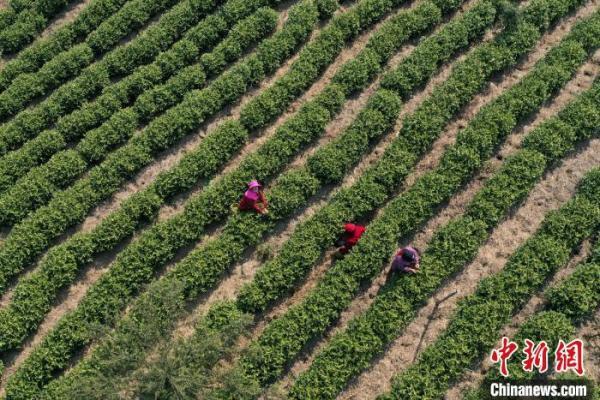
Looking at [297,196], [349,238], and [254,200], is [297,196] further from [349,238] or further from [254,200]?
[349,238]

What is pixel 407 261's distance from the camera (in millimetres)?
16703

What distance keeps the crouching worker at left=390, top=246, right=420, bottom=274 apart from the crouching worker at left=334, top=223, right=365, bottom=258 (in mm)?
1222

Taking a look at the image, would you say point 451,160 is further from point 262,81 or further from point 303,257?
point 262,81

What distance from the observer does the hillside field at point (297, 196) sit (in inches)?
637

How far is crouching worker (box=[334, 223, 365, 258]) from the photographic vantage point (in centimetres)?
1717

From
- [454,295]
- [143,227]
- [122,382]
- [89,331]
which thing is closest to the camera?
[122,382]

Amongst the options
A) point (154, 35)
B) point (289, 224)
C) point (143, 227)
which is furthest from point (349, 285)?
point (154, 35)

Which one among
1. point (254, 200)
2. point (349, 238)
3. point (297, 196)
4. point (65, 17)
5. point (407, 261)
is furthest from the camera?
point (65, 17)

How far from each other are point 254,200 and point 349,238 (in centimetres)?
289

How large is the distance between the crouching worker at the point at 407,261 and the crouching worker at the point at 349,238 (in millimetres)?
1222

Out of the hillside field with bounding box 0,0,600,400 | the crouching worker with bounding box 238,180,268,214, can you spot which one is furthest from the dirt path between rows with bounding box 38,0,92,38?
the crouching worker with bounding box 238,180,268,214

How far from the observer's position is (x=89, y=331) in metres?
15.9

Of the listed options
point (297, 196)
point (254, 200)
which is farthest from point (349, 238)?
point (254, 200)

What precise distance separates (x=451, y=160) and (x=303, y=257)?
5.21m
